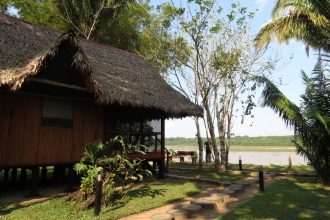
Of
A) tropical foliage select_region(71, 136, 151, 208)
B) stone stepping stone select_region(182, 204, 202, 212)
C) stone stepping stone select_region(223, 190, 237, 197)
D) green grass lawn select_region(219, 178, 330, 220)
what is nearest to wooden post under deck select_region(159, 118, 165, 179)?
stone stepping stone select_region(223, 190, 237, 197)

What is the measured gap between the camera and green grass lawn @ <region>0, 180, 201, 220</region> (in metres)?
6.61

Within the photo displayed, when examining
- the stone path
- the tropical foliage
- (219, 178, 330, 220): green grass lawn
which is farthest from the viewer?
the tropical foliage

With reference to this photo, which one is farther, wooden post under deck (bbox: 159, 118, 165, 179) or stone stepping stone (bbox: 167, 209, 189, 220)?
wooden post under deck (bbox: 159, 118, 165, 179)

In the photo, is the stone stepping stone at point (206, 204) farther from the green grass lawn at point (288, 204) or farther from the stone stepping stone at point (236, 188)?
the stone stepping stone at point (236, 188)

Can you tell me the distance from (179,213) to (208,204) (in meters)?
1.06

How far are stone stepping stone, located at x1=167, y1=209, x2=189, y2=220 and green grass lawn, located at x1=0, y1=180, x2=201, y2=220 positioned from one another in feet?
2.17

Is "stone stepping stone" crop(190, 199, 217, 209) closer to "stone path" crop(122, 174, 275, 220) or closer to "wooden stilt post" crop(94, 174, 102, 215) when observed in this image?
"stone path" crop(122, 174, 275, 220)

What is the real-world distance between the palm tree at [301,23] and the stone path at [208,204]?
636 centimetres

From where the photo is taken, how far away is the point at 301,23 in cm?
1292

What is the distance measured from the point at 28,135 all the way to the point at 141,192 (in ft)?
10.8

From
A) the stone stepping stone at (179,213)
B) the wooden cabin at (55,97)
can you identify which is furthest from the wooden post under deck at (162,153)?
the stone stepping stone at (179,213)

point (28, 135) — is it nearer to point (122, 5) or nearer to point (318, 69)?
point (318, 69)

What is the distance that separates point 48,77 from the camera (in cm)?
875

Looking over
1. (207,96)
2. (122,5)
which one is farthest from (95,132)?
(122,5)
